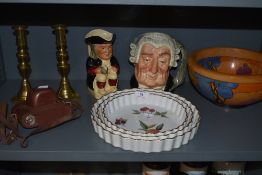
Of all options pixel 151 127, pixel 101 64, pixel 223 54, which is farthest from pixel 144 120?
pixel 223 54

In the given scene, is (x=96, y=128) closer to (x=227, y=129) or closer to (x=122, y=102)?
(x=122, y=102)

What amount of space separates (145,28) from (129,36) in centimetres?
4

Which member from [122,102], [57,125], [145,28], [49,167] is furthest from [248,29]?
[49,167]

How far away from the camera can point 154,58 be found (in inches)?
26.0

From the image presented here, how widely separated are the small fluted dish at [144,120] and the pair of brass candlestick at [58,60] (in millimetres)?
115

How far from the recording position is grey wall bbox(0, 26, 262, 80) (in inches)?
30.1

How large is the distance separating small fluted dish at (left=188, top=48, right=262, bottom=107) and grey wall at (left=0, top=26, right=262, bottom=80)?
6 centimetres

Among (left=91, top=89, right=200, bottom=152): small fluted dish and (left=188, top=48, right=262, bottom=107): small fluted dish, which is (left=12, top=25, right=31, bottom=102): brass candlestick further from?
(left=188, top=48, right=262, bottom=107): small fluted dish

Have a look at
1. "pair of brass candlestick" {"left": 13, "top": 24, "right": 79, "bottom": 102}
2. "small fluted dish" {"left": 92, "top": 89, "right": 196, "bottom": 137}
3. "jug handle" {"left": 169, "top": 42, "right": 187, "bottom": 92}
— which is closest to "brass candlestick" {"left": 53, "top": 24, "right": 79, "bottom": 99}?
"pair of brass candlestick" {"left": 13, "top": 24, "right": 79, "bottom": 102}

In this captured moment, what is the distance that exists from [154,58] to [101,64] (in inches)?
4.5

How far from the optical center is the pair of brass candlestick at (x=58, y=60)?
2.16ft

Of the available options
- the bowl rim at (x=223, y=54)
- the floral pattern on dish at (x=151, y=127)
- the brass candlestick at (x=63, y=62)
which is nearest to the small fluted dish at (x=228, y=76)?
the bowl rim at (x=223, y=54)

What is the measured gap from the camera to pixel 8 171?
0.82 meters

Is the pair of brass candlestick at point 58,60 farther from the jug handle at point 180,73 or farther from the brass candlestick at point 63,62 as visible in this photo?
the jug handle at point 180,73
